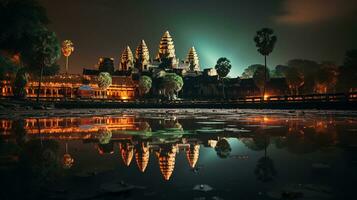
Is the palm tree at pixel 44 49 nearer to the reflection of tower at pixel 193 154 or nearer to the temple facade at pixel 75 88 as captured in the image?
the temple facade at pixel 75 88

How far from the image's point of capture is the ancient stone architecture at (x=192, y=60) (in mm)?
168125

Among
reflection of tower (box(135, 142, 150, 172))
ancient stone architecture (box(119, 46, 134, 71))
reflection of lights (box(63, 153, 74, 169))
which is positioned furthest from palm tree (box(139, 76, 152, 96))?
reflection of lights (box(63, 153, 74, 169))

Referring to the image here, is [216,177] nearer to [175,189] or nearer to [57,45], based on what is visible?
[175,189]

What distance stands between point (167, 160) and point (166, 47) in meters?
155

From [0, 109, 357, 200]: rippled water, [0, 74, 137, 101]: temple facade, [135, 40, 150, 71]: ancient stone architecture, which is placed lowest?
[0, 109, 357, 200]: rippled water

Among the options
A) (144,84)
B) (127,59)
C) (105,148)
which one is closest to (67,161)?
(105,148)

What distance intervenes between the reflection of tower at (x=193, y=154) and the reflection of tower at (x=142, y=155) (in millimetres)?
939

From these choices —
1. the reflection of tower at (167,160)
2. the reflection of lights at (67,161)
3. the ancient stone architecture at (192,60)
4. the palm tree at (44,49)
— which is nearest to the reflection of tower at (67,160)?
the reflection of lights at (67,161)

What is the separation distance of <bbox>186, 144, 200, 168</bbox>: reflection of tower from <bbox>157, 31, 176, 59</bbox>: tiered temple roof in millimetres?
150144

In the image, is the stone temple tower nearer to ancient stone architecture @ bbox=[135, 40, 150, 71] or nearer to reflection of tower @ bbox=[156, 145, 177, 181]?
ancient stone architecture @ bbox=[135, 40, 150, 71]

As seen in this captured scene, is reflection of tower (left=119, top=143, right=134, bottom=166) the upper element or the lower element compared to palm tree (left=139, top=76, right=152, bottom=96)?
lower

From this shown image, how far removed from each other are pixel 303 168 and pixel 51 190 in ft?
15.0

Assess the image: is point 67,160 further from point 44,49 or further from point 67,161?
point 44,49

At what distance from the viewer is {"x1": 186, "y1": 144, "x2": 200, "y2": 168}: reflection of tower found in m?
7.22
